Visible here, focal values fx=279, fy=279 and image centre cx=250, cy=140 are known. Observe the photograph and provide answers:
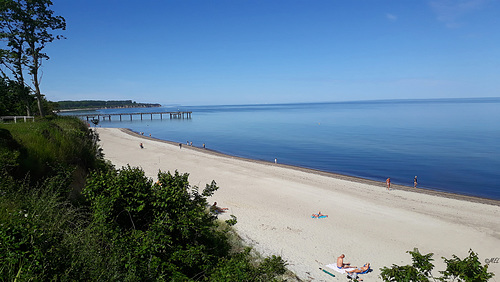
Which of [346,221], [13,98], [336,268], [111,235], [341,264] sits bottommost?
[346,221]

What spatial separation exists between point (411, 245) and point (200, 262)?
12756mm

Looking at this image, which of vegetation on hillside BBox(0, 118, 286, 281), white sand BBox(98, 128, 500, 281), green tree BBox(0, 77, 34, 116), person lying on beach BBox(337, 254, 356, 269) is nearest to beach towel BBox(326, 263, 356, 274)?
person lying on beach BBox(337, 254, 356, 269)

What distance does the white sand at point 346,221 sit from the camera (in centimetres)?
1302

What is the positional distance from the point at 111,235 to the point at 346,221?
14.6 meters

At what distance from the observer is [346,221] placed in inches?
669

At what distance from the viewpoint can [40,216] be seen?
4.70 metres

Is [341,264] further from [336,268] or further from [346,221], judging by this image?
[346,221]

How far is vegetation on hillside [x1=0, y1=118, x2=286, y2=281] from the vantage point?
3.80 metres

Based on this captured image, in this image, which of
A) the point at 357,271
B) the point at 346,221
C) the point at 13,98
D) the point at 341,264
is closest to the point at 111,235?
the point at 341,264

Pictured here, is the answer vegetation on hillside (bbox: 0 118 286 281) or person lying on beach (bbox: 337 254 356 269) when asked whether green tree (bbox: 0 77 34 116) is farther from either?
person lying on beach (bbox: 337 254 356 269)

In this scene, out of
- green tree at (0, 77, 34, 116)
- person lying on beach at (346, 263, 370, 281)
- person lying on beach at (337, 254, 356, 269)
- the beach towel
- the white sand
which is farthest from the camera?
green tree at (0, 77, 34, 116)

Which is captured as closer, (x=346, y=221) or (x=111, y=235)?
(x=111, y=235)

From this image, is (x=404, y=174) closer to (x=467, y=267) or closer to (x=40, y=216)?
(x=467, y=267)

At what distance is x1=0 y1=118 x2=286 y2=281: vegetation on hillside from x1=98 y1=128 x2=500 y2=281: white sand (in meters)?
6.28
